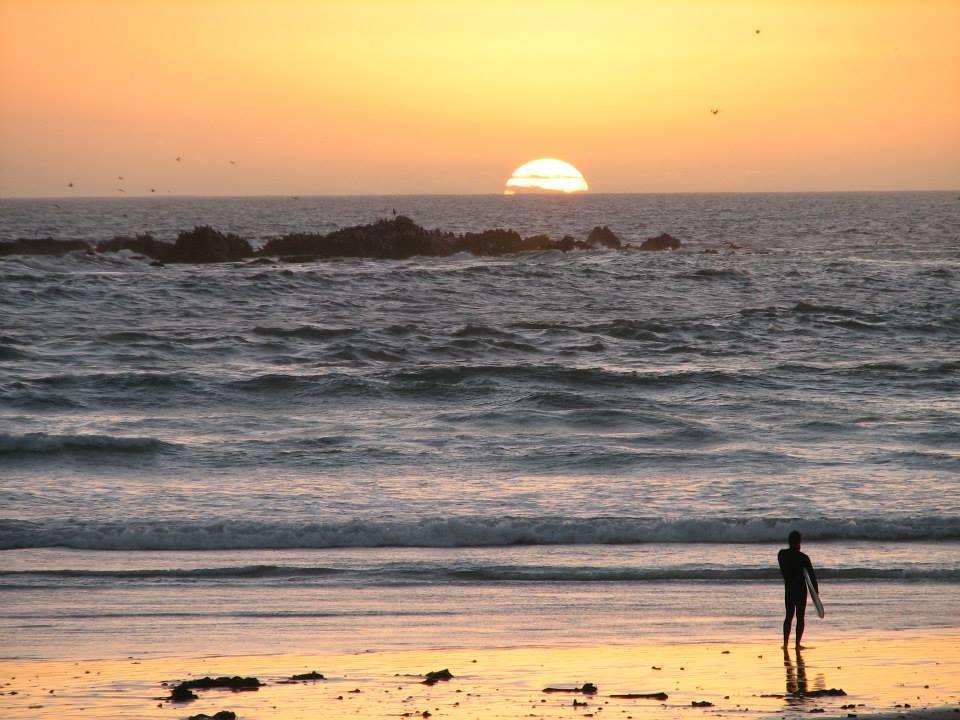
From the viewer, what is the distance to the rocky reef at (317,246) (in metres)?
57.0

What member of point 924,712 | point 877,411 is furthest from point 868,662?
point 877,411

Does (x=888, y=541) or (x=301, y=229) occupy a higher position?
(x=301, y=229)

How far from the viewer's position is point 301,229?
340ft

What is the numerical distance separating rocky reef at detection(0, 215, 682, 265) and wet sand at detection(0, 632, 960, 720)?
153 ft

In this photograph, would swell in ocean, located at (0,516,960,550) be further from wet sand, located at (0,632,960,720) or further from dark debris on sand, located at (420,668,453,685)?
dark debris on sand, located at (420,668,453,685)

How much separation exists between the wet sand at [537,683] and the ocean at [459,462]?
54 centimetres

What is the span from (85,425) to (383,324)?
1532 cm

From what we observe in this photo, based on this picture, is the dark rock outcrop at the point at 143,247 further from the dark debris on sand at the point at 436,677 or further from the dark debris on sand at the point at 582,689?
the dark debris on sand at the point at 582,689

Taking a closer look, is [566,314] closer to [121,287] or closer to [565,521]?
[121,287]

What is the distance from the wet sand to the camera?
30.2ft

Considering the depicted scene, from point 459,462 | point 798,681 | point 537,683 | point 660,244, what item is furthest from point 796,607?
point 660,244

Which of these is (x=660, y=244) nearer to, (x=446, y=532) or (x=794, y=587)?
(x=446, y=532)

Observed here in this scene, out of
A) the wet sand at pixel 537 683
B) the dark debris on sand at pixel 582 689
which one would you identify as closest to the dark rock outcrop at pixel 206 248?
the wet sand at pixel 537 683

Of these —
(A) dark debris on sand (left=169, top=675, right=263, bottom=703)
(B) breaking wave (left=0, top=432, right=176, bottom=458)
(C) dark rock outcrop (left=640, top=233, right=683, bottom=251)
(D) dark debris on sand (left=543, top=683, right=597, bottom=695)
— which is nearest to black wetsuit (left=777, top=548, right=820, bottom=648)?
(D) dark debris on sand (left=543, top=683, right=597, bottom=695)
